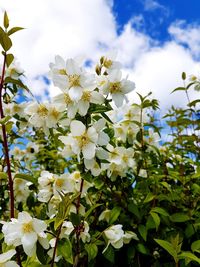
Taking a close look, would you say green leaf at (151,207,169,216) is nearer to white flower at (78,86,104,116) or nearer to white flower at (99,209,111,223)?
white flower at (99,209,111,223)

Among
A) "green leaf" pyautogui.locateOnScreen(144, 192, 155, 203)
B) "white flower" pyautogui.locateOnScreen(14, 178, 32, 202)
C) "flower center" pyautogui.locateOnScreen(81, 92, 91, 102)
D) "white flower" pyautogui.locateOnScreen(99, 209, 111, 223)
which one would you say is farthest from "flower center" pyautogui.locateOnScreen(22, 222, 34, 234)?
"white flower" pyautogui.locateOnScreen(14, 178, 32, 202)

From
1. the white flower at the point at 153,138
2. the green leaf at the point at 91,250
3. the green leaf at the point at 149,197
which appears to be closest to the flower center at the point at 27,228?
the green leaf at the point at 91,250

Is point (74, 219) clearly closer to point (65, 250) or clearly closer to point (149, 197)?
point (65, 250)

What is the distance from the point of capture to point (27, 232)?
1.35 metres

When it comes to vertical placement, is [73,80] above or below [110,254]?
above

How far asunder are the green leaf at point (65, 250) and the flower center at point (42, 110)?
52 centimetres

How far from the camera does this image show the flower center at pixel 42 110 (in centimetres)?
166

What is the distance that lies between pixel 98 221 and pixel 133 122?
0.51 meters

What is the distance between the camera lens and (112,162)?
1840 millimetres

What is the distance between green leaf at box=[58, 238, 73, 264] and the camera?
4.41ft

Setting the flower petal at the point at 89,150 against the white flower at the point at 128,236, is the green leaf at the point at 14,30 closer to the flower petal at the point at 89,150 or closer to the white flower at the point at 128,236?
the flower petal at the point at 89,150

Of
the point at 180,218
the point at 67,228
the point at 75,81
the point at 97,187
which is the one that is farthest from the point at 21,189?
the point at 75,81

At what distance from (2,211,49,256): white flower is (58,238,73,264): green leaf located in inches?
2.0

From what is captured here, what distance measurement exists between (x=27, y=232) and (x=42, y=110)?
53 centimetres
